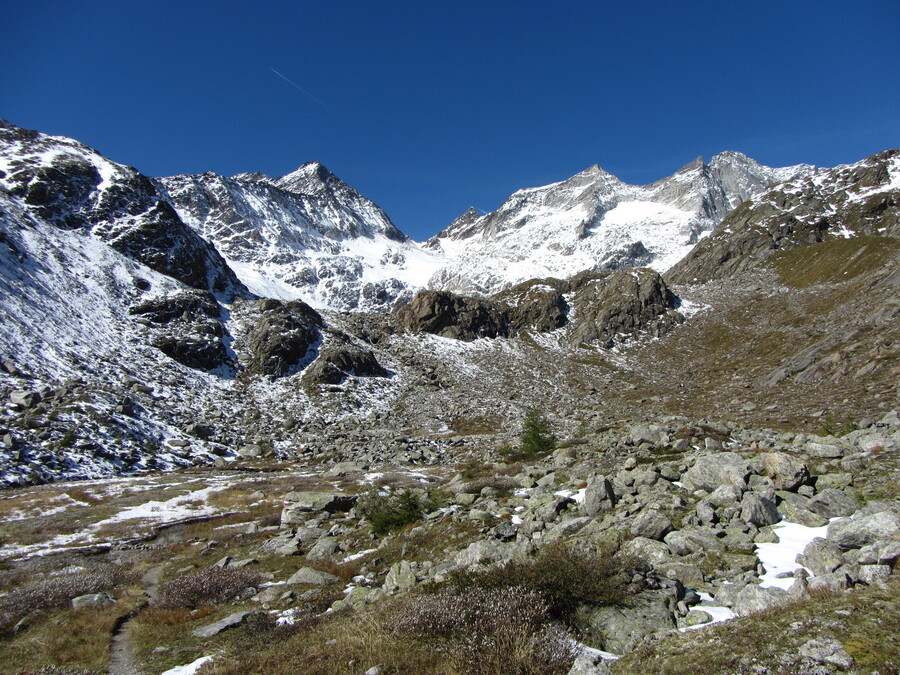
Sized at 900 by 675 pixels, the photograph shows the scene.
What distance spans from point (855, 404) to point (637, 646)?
113 ft

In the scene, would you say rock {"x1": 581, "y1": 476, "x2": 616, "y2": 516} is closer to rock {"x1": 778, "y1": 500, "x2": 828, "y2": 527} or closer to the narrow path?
rock {"x1": 778, "y1": 500, "x2": 828, "y2": 527}

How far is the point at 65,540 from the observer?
23.3 meters

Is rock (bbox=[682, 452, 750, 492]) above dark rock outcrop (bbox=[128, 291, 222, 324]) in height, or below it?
below

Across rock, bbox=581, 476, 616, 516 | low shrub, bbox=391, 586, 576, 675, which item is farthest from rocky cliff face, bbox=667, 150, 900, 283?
low shrub, bbox=391, 586, 576, 675

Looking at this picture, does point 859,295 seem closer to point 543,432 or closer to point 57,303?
point 543,432

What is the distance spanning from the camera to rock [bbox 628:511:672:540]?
Answer: 35.0ft

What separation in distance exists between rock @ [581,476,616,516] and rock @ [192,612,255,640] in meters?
9.52

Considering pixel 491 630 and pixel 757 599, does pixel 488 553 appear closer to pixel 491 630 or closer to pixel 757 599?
pixel 491 630

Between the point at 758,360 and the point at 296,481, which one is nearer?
the point at 296,481

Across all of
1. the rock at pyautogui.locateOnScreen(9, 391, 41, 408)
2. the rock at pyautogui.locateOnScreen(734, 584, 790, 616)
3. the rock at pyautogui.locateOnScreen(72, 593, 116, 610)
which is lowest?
the rock at pyautogui.locateOnScreen(734, 584, 790, 616)

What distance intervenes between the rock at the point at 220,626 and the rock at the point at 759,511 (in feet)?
40.0

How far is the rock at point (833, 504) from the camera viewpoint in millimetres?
10031

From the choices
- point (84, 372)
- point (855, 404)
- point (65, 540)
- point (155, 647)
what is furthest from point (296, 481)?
point (855, 404)

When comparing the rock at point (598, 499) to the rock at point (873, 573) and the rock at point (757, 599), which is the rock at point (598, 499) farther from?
the rock at point (873, 573)
